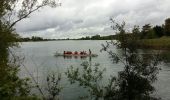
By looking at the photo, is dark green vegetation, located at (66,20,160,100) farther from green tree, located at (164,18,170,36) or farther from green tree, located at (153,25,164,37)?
green tree, located at (153,25,164,37)

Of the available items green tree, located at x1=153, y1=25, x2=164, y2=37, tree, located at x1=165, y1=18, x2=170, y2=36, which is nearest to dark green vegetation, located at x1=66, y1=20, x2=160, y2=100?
tree, located at x1=165, y1=18, x2=170, y2=36

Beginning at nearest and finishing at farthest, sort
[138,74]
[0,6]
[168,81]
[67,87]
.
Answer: [138,74] < [0,6] < [67,87] < [168,81]

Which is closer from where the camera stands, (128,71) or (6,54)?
(128,71)

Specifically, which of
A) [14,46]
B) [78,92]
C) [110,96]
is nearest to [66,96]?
[78,92]

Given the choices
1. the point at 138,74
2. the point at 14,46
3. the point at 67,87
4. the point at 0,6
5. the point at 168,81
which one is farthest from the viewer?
the point at 168,81

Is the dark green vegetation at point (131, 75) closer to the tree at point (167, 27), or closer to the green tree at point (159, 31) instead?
the tree at point (167, 27)

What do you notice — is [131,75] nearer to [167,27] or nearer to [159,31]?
[167,27]

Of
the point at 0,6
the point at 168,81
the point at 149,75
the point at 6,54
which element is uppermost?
the point at 0,6

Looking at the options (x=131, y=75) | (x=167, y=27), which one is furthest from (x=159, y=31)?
(x=131, y=75)

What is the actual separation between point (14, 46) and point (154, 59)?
10.2m

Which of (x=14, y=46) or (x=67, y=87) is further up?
(x=14, y=46)

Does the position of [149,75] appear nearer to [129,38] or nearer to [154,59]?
[154,59]

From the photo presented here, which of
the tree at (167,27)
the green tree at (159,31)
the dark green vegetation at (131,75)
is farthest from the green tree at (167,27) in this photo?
the dark green vegetation at (131,75)

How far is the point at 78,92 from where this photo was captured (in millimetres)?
35469
